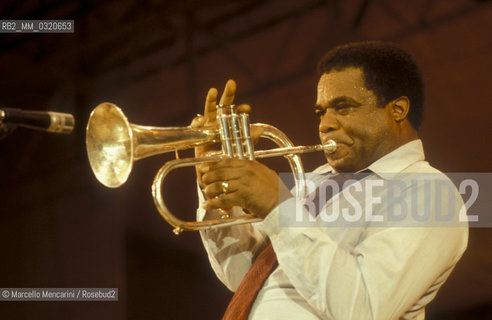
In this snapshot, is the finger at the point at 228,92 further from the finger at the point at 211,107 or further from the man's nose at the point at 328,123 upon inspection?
the man's nose at the point at 328,123

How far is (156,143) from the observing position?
5.74 ft

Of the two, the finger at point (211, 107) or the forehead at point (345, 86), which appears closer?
the finger at point (211, 107)

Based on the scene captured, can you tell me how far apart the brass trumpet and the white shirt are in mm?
228

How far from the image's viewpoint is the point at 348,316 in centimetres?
157

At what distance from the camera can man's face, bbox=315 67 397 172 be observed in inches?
80.6

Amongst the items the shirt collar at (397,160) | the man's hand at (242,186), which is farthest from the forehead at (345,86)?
the man's hand at (242,186)

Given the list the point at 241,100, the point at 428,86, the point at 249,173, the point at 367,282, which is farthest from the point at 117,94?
the point at 367,282

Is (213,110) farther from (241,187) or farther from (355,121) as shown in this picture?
(355,121)

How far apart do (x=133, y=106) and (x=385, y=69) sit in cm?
210

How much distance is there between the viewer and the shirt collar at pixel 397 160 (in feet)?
6.49

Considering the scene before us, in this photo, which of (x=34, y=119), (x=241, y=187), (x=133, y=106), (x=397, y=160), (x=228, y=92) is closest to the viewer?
(x=34, y=119)

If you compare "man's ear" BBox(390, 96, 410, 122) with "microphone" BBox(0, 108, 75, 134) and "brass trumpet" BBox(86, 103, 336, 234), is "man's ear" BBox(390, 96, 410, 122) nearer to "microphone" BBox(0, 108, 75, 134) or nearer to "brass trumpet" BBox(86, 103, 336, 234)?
"brass trumpet" BBox(86, 103, 336, 234)

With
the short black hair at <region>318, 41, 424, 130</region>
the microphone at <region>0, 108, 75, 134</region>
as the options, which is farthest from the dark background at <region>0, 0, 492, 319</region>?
the microphone at <region>0, 108, 75, 134</region>

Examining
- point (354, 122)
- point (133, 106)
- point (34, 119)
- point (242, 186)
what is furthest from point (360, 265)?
point (133, 106)
